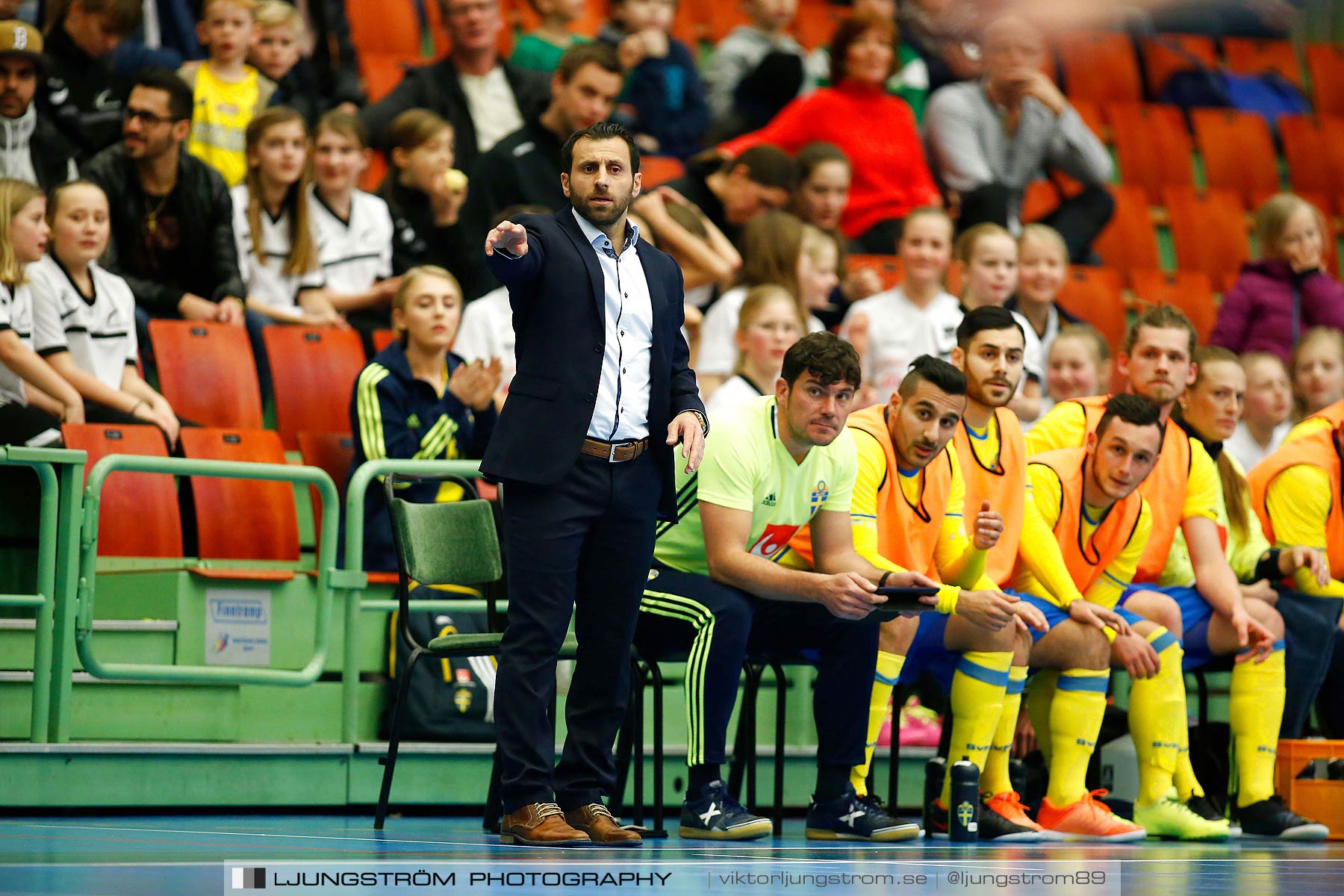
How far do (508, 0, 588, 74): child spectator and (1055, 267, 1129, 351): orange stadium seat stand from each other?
2964 millimetres

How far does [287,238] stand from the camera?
7.85 meters

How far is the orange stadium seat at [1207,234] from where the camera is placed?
11.5m

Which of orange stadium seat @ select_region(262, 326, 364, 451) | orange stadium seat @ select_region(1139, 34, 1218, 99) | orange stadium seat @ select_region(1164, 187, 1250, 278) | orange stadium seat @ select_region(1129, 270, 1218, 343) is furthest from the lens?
orange stadium seat @ select_region(1139, 34, 1218, 99)

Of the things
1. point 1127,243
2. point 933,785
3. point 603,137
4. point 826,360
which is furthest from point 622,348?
point 1127,243

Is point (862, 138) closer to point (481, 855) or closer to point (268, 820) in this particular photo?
point (268, 820)

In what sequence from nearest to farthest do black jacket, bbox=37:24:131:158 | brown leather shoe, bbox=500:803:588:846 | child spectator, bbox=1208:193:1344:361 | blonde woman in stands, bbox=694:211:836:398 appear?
1. brown leather shoe, bbox=500:803:588:846
2. blonde woman in stands, bbox=694:211:836:398
3. black jacket, bbox=37:24:131:158
4. child spectator, bbox=1208:193:1344:361

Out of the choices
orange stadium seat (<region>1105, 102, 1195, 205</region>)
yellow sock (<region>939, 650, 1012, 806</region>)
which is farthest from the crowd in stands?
orange stadium seat (<region>1105, 102, 1195, 205</region>)

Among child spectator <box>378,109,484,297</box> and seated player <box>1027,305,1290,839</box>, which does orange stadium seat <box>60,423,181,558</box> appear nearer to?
child spectator <box>378,109,484,297</box>

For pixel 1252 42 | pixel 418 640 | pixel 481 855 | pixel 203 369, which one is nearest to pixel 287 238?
pixel 203 369

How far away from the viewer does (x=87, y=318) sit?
6.84 metres

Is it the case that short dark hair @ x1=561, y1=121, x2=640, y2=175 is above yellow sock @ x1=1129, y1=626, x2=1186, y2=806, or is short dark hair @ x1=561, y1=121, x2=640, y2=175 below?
above

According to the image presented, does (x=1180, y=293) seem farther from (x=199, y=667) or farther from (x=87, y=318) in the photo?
(x=199, y=667)

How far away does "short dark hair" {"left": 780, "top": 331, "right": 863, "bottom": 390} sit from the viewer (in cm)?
536

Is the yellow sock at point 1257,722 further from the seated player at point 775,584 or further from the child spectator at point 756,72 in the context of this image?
the child spectator at point 756,72
